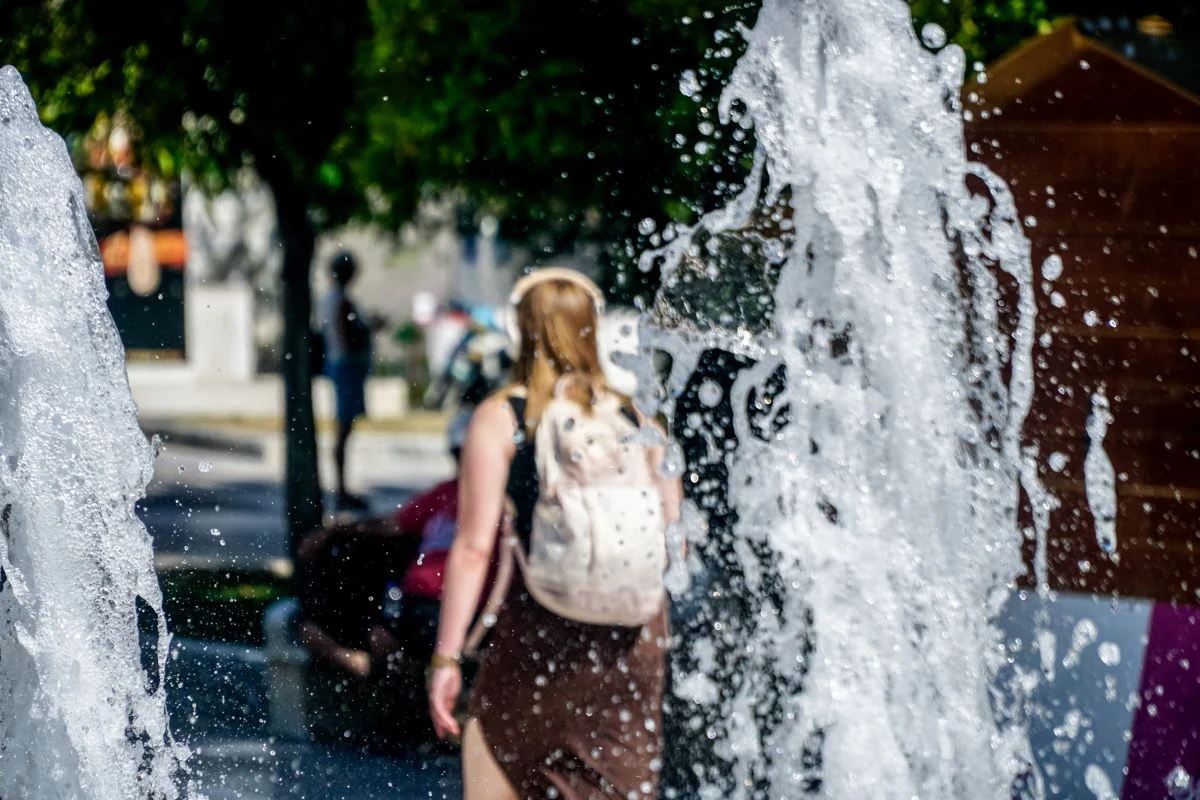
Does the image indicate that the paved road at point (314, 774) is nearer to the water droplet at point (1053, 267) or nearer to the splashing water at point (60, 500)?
the splashing water at point (60, 500)

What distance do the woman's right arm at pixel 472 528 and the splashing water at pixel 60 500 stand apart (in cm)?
65

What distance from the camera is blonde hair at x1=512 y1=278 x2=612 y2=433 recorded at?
3559mm

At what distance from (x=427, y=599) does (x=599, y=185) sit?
1.72 m

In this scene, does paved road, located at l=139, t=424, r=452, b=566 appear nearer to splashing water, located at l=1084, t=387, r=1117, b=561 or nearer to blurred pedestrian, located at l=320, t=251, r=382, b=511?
blurred pedestrian, located at l=320, t=251, r=382, b=511

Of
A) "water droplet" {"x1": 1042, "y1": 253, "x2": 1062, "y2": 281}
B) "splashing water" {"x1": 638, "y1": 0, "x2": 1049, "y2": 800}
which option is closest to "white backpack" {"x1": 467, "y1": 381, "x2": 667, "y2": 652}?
"splashing water" {"x1": 638, "y1": 0, "x2": 1049, "y2": 800}

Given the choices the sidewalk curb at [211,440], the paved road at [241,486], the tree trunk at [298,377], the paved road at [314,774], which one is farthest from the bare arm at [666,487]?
the sidewalk curb at [211,440]

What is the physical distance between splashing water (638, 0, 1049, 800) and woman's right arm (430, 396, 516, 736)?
350mm

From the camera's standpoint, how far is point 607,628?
3.45m

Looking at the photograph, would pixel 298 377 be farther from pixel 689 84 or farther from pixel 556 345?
pixel 556 345

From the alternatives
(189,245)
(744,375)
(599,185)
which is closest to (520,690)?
(744,375)

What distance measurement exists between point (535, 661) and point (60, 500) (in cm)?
111

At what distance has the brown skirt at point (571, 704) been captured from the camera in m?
3.45

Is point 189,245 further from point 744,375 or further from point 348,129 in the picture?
point 744,375

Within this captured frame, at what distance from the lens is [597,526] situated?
335cm
